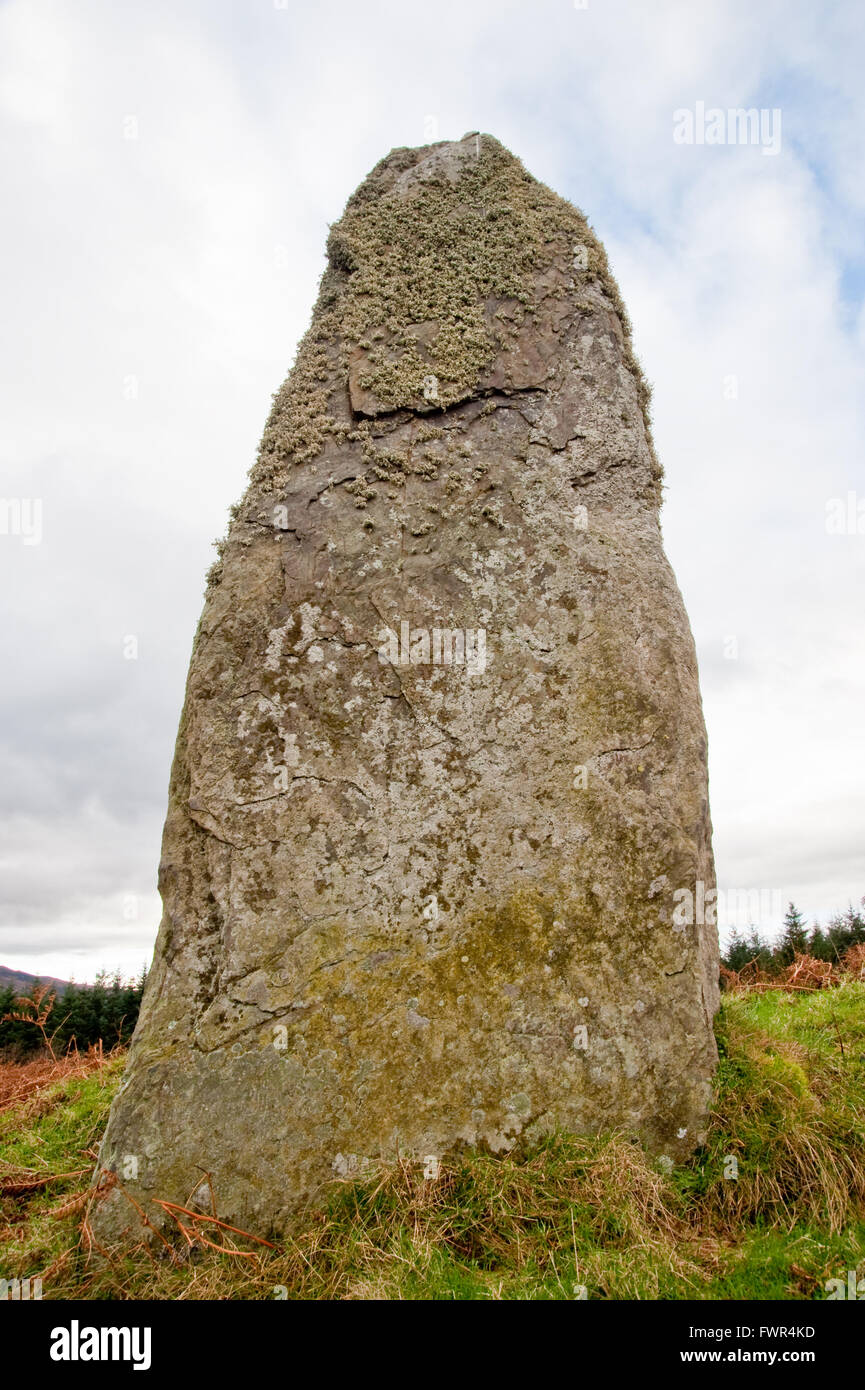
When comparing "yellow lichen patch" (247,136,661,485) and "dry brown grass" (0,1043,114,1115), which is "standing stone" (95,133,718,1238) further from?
"dry brown grass" (0,1043,114,1115)

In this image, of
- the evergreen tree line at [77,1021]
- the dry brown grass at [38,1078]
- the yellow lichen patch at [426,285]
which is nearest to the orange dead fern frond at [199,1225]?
the dry brown grass at [38,1078]

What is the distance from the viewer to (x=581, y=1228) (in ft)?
12.2

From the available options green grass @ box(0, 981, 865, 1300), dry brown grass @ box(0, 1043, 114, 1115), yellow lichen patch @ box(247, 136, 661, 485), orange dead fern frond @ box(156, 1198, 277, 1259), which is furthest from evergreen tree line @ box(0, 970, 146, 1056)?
yellow lichen patch @ box(247, 136, 661, 485)

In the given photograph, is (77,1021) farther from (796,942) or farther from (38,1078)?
(796,942)

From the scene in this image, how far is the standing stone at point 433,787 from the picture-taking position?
13.8ft

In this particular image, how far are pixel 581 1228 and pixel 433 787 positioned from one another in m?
2.29

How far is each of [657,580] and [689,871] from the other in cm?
187

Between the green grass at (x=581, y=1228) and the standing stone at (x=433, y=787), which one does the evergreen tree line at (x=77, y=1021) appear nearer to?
the green grass at (x=581, y=1228)

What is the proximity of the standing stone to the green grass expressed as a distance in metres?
0.19

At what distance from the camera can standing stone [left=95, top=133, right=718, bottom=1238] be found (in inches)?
165

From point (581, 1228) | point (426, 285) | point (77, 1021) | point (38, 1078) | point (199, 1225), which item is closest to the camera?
point (581, 1228)

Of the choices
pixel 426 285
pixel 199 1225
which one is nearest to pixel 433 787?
pixel 199 1225
